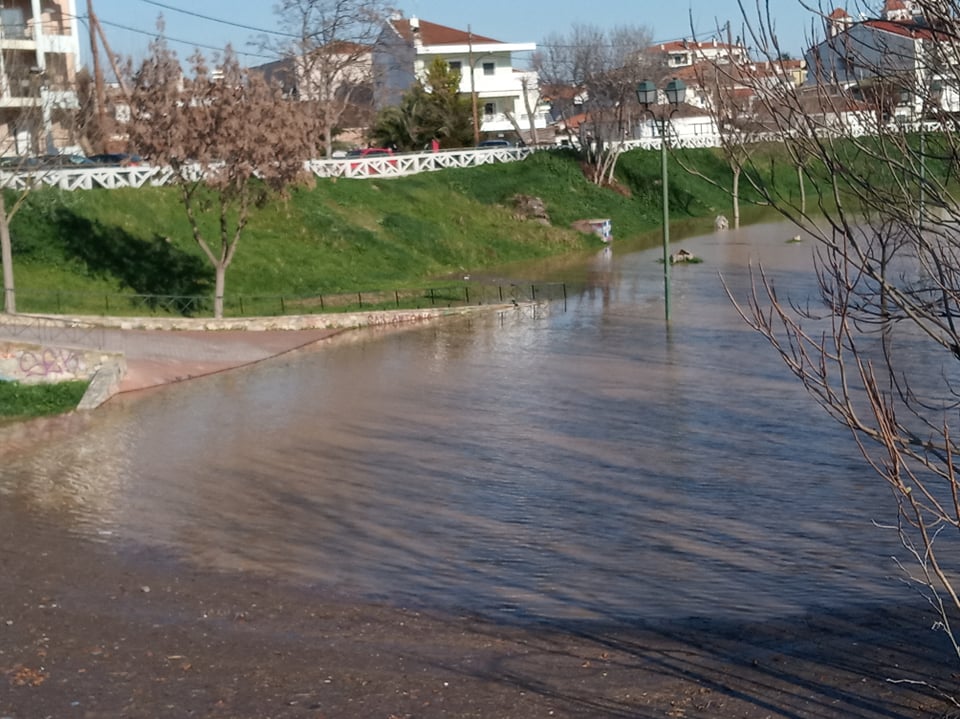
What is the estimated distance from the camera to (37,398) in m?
20.4

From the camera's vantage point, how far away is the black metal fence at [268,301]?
27.9m

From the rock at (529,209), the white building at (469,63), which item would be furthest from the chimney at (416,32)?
the rock at (529,209)

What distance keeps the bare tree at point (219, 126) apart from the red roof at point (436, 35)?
161 feet

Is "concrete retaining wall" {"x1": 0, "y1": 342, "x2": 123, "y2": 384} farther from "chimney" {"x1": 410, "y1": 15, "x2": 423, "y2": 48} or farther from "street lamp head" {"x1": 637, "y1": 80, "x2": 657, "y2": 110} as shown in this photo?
"chimney" {"x1": 410, "y1": 15, "x2": 423, "y2": 48}

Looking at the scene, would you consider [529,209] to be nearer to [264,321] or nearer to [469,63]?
[264,321]

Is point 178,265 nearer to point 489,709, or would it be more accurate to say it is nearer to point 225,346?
point 225,346

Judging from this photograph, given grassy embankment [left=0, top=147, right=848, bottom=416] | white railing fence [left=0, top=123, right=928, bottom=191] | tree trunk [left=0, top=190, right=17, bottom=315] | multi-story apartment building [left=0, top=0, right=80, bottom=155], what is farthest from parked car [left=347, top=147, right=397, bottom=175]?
tree trunk [left=0, top=190, right=17, bottom=315]

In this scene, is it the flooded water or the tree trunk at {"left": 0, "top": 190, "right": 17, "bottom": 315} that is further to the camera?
the tree trunk at {"left": 0, "top": 190, "right": 17, "bottom": 315}

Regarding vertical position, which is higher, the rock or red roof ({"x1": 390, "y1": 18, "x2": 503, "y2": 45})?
red roof ({"x1": 390, "y1": 18, "x2": 503, "y2": 45})

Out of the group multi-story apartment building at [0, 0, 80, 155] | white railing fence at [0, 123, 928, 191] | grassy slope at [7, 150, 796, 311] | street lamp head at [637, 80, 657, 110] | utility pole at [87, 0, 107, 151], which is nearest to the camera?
street lamp head at [637, 80, 657, 110]

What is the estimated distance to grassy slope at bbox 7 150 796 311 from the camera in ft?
106

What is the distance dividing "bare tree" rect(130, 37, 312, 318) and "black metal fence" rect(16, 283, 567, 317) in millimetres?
1865

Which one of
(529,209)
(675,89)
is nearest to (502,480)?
(675,89)

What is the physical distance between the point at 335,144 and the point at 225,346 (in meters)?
47.7
